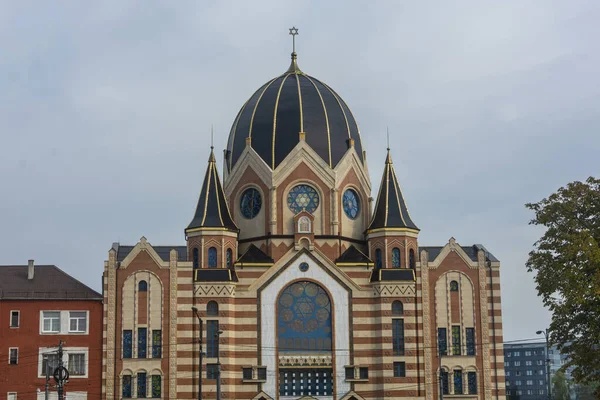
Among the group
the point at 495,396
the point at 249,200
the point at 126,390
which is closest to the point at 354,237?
the point at 249,200

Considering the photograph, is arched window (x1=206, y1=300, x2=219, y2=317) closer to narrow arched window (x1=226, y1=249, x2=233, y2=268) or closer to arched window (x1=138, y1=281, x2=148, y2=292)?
narrow arched window (x1=226, y1=249, x2=233, y2=268)

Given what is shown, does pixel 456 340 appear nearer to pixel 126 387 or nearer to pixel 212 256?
pixel 212 256

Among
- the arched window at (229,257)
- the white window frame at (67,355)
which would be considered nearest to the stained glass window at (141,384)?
the white window frame at (67,355)

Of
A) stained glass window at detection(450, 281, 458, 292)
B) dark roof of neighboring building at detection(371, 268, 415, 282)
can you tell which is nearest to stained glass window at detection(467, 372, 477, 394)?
stained glass window at detection(450, 281, 458, 292)

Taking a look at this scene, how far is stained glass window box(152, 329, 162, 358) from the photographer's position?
7619 centimetres

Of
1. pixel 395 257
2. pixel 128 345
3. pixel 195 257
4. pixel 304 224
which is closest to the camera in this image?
pixel 128 345

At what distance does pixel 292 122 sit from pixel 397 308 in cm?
1809

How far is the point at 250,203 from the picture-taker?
276 feet

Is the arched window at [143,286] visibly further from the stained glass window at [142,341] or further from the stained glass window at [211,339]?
the stained glass window at [211,339]

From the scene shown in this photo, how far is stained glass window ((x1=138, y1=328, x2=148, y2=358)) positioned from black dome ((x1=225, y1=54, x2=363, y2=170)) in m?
17.1

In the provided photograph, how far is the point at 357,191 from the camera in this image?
279 ft

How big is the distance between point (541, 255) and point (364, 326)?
2213cm

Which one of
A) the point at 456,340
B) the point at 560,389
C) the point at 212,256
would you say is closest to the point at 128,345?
the point at 212,256

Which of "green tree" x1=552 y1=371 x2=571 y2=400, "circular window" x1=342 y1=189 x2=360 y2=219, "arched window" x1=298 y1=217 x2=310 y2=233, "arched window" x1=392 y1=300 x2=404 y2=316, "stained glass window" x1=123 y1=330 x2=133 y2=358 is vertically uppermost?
"circular window" x1=342 y1=189 x2=360 y2=219
